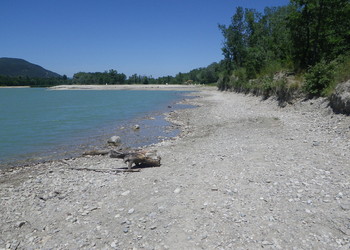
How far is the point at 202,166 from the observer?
9164 mm

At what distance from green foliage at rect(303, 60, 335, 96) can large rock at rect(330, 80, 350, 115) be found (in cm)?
251

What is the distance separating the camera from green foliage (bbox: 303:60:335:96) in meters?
17.0

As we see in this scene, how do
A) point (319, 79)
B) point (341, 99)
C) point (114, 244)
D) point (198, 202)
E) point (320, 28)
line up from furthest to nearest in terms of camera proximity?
point (320, 28) → point (319, 79) → point (341, 99) → point (198, 202) → point (114, 244)

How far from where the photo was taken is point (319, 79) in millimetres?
17594

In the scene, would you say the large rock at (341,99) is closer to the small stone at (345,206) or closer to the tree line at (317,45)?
the tree line at (317,45)

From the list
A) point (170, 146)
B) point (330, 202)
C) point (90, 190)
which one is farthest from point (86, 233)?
point (170, 146)

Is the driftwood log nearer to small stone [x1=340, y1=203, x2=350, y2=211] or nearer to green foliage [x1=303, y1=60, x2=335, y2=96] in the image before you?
small stone [x1=340, y1=203, x2=350, y2=211]

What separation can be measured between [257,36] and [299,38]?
122ft

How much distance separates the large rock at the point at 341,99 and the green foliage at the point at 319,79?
2.51 metres

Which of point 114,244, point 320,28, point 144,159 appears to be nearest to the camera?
point 114,244

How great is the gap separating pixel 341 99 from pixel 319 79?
4798 mm

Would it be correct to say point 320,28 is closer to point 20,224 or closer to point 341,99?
point 341,99

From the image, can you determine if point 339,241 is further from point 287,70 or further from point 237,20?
point 237,20

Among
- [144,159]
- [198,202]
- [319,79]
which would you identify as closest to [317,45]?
[319,79]
